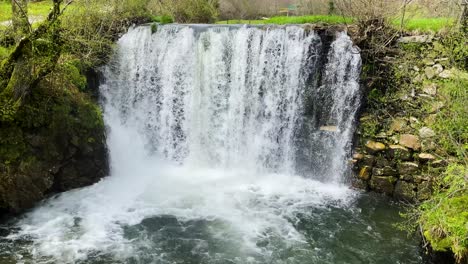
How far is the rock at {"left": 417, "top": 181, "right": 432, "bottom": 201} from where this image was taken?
31.8ft

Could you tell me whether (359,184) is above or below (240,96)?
below

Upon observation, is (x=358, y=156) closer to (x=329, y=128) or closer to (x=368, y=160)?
(x=368, y=160)

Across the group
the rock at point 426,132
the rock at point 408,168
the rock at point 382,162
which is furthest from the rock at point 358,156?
the rock at point 426,132

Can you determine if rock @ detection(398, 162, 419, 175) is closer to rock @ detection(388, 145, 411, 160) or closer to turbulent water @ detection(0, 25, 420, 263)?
rock @ detection(388, 145, 411, 160)

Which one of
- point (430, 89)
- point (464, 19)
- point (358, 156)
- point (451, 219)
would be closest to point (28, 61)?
point (358, 156)

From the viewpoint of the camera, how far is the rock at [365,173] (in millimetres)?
10617

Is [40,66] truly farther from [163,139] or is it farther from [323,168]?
[323,168]

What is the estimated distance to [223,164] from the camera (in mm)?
12320

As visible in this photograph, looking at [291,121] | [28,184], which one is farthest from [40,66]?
[291,121]

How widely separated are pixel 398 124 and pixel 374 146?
2.72 ft

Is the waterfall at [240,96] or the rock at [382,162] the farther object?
the waterfall at [240,96]

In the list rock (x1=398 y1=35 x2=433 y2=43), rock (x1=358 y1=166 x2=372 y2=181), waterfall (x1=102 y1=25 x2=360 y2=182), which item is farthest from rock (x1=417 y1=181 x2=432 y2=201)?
rock (x1=398 y1=35 x2=433 y2=43)

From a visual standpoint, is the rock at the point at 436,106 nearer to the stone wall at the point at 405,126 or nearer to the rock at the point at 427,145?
the stone wall at the point at 405,126

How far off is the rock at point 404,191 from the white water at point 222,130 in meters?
1.10
